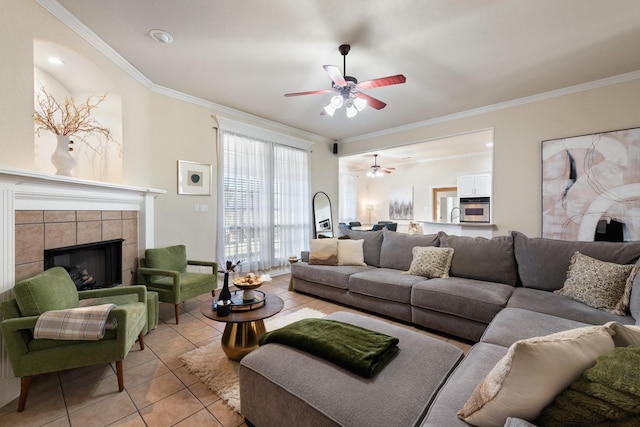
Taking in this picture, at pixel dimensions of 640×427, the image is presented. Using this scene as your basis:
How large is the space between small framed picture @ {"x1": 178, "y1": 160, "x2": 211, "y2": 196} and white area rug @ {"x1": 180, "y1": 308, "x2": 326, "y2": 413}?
7.36 feet

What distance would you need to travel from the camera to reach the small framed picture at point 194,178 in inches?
147

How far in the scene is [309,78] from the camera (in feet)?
10.5

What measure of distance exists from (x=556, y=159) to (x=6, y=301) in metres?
5.55

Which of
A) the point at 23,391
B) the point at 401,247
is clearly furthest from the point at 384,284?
the point at 23,391

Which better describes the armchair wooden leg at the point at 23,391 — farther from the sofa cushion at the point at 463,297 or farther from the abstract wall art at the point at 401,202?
the abstract wall art at the point at 401,202

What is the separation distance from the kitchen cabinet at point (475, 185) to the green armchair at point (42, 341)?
7.23 m

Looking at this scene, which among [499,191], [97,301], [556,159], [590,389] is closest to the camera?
[590,389]

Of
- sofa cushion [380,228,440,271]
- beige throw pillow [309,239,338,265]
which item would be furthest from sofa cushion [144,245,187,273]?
sofa cushion [380,228,440,271]

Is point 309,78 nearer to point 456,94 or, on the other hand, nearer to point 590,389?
point 456,94

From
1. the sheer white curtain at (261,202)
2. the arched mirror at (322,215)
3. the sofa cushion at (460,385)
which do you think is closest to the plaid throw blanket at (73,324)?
the sofa cushion at (460,385)

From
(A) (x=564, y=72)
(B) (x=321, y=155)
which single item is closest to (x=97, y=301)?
(B) (x=321, y=155)

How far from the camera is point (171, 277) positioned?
2938mm

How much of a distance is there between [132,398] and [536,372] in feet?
7.27

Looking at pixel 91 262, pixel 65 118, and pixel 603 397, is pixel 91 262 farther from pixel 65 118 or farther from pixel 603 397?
pixel 603 397
